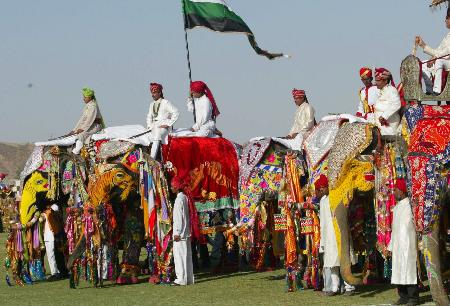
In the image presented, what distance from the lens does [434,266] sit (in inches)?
506

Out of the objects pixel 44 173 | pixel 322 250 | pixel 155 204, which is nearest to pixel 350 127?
pixel 322 250

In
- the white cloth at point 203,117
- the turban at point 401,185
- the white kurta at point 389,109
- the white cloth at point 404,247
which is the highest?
the white cloth at point 203,117

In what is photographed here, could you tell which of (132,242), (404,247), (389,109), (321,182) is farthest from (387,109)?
(132,242)

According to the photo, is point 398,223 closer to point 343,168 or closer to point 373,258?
point 343,168

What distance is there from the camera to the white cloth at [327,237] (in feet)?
50.9

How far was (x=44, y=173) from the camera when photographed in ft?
70.3

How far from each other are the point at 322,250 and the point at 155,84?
20.8 feet

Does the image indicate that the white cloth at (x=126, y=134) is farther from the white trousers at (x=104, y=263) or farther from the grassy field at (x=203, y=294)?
the grassy field at (x=203, y=294)

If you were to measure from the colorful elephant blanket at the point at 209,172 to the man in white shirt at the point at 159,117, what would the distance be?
0.64 feet

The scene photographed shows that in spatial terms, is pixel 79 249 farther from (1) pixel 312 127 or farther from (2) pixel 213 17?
(2) pixel 213 17

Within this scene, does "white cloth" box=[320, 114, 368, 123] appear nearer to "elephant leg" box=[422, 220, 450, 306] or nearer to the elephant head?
the elephant head

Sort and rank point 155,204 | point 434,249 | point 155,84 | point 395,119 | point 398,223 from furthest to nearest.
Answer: point 155,84, point 155,204, point 395,119, point 398,223, point 434,249

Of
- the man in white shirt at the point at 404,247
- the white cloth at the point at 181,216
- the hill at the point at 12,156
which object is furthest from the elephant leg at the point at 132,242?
the hill at the point at 12,156

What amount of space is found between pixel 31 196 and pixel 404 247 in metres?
9.43
